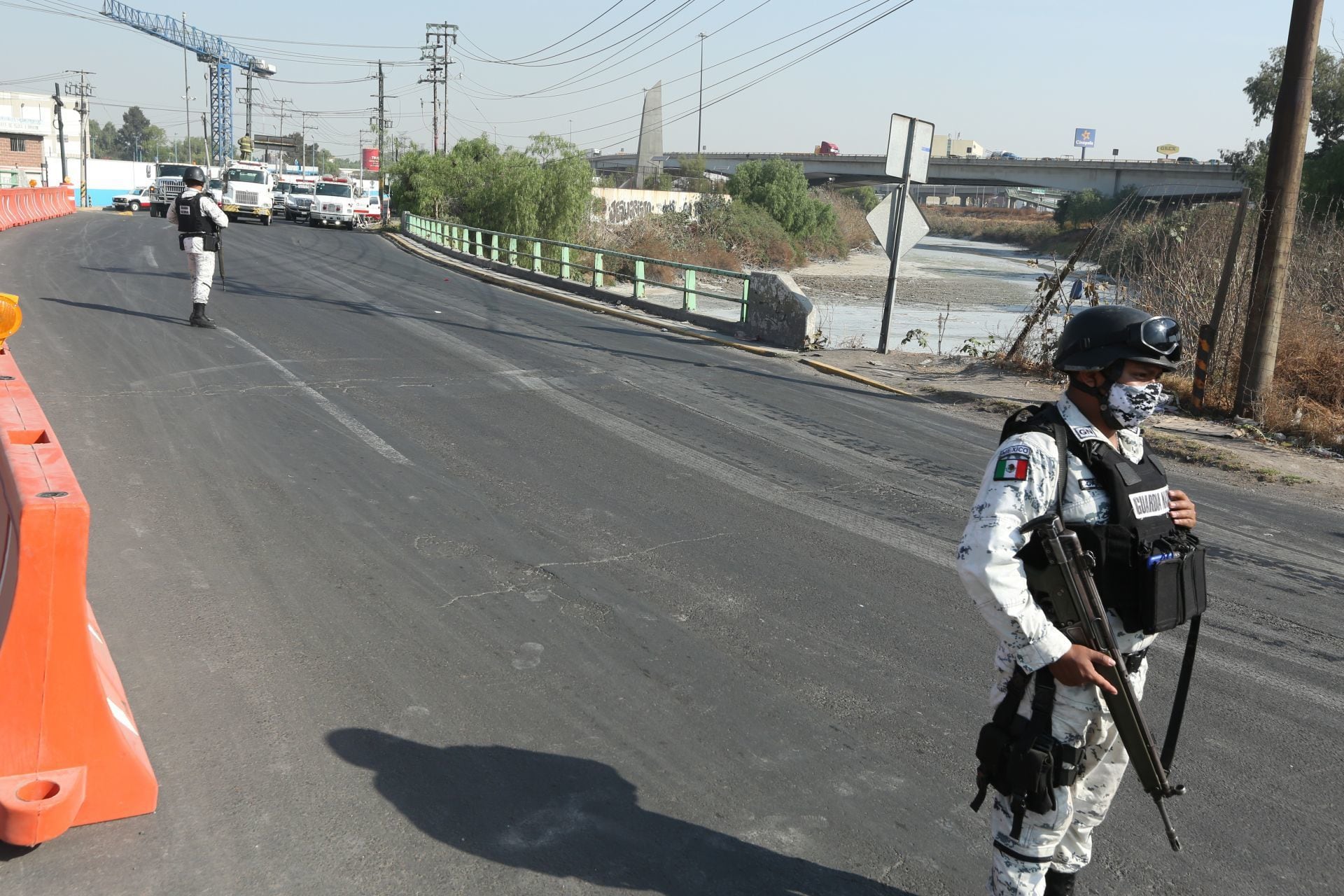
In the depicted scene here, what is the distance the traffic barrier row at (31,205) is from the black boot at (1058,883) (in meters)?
36.8

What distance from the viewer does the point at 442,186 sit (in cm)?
4909

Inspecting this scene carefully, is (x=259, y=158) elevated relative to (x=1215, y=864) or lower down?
elevated

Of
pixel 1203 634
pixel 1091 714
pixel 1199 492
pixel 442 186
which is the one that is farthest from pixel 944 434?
pixel 442 186

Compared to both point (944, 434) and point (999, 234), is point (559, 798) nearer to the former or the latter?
point (944, 434)

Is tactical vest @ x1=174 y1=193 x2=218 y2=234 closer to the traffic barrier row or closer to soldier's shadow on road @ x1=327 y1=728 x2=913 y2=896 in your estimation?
soldier's shadow on road @ x1=327 y1=728 x2=913 y2=896

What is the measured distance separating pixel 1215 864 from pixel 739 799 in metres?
1.60

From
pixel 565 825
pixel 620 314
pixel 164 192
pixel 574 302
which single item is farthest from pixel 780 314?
pixel 164 192

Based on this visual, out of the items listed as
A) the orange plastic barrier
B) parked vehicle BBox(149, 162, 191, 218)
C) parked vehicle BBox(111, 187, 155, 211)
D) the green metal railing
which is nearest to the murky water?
the green metal railing

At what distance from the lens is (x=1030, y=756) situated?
2.72 meters

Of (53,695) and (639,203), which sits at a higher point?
(639,203)

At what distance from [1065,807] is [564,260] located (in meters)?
23.1

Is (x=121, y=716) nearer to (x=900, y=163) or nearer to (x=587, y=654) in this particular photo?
(x=587, y=654)

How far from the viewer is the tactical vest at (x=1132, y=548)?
267cm

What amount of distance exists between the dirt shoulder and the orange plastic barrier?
347 inches
